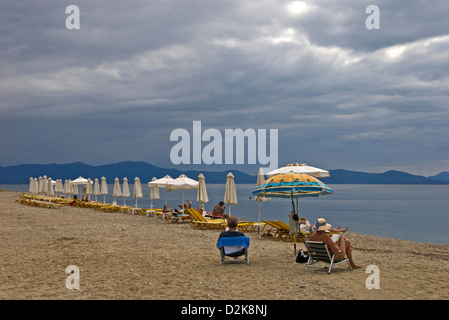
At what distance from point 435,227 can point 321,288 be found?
128 feet

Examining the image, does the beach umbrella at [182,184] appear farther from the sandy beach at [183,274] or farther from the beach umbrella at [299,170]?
the sandy beach at [183,274]

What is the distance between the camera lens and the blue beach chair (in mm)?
7965

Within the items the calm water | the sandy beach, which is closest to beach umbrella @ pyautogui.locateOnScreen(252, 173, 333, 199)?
the sandy beach

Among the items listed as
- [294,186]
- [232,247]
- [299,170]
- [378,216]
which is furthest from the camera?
[378,216]

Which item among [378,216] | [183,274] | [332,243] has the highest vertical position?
[332,243]

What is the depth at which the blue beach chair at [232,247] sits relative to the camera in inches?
314

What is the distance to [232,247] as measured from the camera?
8055 millimetres

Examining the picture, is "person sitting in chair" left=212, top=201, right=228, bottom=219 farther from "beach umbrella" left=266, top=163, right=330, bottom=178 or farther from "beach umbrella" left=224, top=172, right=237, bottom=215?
"beach umbrella" left=266, top=163, right=330, bottom=178

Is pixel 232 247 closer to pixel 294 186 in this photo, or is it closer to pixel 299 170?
pixel 294 186

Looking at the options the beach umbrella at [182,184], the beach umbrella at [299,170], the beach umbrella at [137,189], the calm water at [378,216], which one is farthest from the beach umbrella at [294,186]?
the calm water at [378,216]

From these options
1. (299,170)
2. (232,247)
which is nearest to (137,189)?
(299,170)

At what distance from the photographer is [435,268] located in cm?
751

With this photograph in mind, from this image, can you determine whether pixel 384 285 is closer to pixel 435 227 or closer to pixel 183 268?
pixel 183 268
